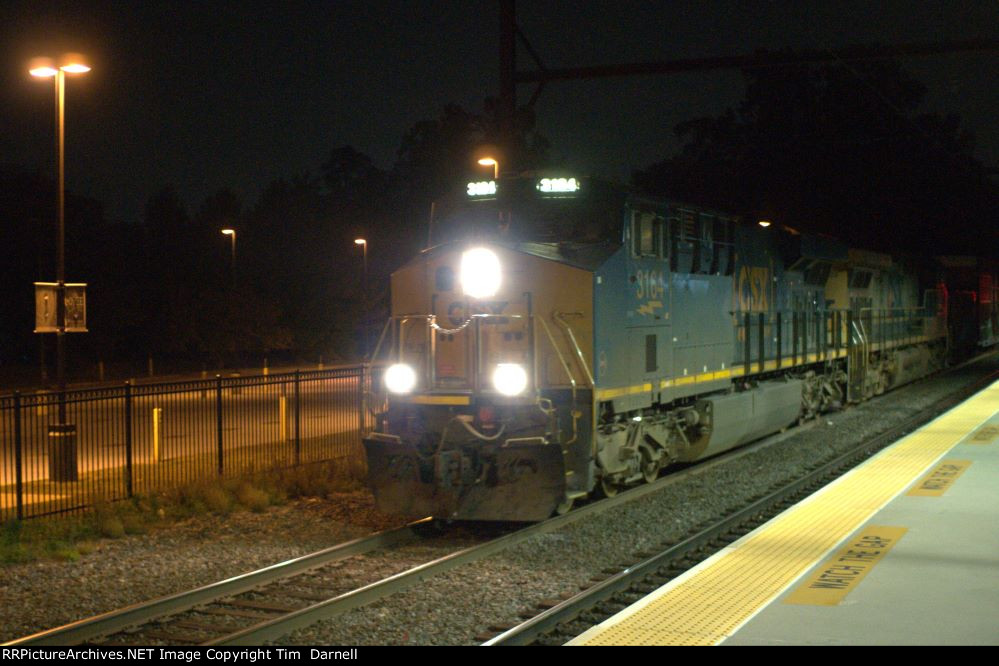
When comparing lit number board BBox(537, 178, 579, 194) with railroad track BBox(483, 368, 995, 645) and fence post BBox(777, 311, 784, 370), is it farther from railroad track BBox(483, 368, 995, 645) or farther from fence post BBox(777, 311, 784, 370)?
fence post BBox(777, 311, 784, 370)

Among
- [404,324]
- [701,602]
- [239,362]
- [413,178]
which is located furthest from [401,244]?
[701,602]

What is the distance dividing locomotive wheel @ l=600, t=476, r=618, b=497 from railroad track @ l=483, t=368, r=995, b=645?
4.94 ft

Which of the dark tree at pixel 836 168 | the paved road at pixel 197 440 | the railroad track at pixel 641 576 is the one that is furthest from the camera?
the dark tree at pixel 836 168

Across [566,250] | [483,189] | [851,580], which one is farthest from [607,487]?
[851,580]

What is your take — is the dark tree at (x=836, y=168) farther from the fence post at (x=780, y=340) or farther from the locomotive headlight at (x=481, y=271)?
the locomotive headlight at (x=481, y=271)

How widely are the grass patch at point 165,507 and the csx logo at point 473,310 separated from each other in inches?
139

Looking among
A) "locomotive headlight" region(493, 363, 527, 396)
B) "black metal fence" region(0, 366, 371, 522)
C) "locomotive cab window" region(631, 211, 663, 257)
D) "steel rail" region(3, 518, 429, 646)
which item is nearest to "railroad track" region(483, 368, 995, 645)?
"locomotive headlight" region(493, 363, 527, 396)

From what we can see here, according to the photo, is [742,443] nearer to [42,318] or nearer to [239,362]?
[42,318]

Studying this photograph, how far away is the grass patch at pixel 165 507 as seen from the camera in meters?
10.2

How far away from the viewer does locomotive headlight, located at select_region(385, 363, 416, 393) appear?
1105 centimetres

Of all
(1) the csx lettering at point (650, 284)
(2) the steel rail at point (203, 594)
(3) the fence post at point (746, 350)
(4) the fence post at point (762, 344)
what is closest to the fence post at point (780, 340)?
(4) the fence post at point (762, 344)

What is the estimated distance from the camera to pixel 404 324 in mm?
11328

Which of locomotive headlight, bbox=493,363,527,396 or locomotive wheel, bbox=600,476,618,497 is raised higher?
locomotive headlight, bbox=493,363,527,396

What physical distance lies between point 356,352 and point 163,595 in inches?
1686
